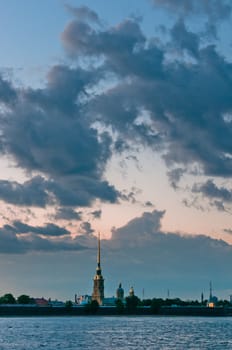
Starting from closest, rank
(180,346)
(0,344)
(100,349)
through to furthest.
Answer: (100,349) < (180,346) < (0,344)

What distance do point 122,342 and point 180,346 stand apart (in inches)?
491

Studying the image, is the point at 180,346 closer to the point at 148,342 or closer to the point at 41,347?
the point at 148,342

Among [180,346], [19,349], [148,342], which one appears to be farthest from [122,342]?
[19,349]

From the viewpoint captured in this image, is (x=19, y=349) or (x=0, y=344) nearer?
(x=19, y=349)

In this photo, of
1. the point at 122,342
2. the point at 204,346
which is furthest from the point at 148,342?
the point at 204,346

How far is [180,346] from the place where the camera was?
323ft

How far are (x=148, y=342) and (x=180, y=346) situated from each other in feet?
33.8

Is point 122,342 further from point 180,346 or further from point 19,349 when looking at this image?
point 19,349

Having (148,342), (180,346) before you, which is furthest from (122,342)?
(180,346)

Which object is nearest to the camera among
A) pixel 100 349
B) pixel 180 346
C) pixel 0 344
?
pixel 100 349

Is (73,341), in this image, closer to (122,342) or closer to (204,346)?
(122,342)

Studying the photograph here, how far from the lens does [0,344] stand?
344 ft

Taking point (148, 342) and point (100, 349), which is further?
point (148, 342)

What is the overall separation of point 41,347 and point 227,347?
2522 centimetres
